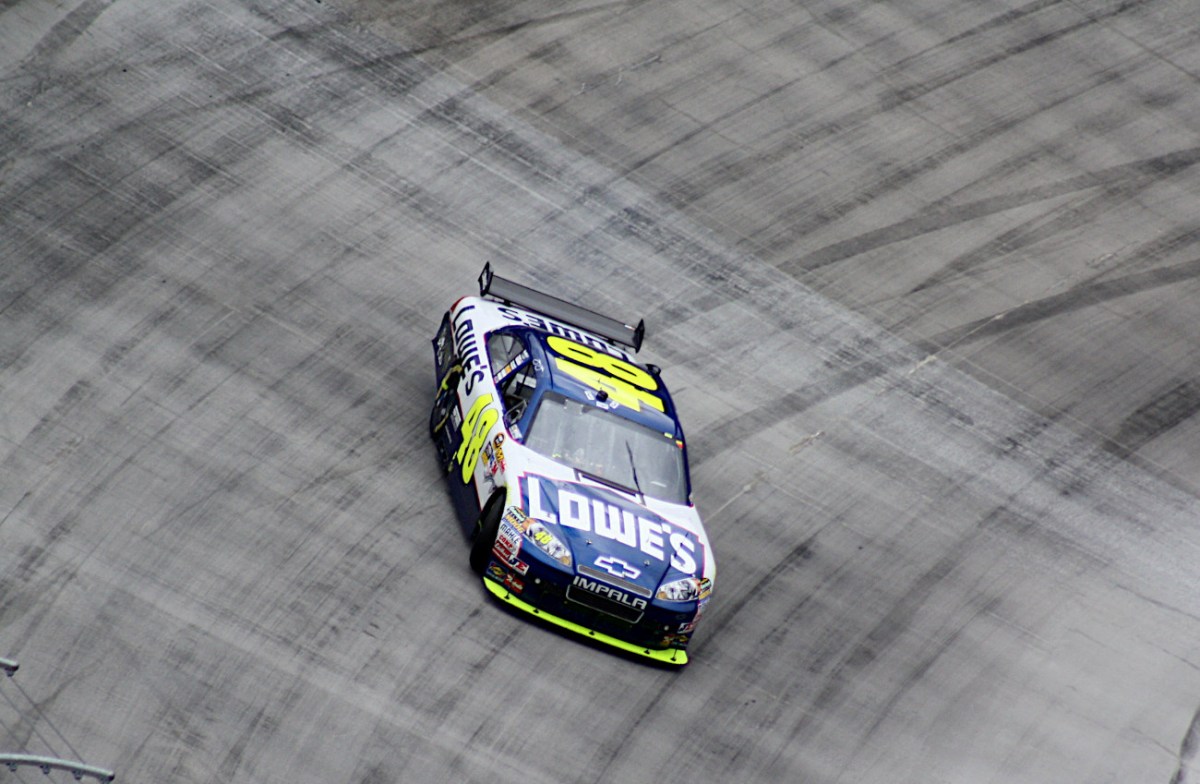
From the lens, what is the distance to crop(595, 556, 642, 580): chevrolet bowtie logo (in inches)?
475

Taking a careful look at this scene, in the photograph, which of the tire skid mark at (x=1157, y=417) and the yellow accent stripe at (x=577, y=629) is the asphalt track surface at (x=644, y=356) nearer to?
the tire skid mark at (x=1157, y=417)

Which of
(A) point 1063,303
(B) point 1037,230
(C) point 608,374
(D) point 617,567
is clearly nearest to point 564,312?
(C) point 608,374

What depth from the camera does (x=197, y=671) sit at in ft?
37.3

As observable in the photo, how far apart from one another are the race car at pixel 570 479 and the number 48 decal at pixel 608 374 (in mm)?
18

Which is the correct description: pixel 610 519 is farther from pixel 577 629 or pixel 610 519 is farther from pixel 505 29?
pixel 505 29

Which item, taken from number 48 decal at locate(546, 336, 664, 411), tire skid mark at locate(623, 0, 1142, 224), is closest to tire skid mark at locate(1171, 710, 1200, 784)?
Answer: number 48 decal at locate(546, 336, 664, 411)

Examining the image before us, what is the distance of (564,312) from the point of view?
1488 cm

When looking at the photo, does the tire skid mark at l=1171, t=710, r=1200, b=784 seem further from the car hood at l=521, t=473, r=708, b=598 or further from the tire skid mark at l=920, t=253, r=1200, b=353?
the tire skid mark at l=920, t=253, r=1200, b=353

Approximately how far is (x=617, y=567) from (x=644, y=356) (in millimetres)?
4305

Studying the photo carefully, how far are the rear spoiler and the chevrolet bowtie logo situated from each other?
3144 mm

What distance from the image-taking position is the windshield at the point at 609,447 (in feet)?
42.3

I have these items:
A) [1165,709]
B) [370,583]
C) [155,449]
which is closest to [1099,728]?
[1165,709]

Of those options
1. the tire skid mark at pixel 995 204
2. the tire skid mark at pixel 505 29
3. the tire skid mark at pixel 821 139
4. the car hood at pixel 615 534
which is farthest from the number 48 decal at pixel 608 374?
the tire skid mark at pixel 505 29

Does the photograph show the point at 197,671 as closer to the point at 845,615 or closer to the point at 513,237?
the point at 845,615
